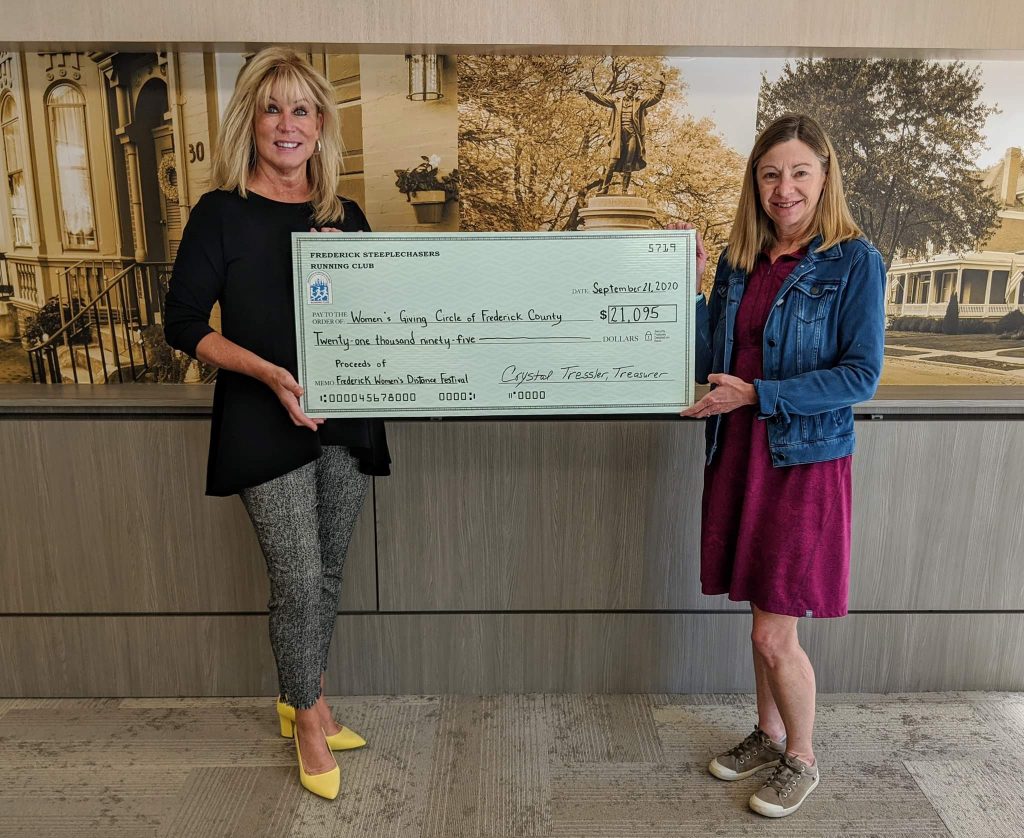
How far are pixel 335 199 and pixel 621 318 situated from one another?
2.38 ft

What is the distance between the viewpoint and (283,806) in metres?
1.84

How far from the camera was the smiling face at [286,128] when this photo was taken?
1623 millimetres

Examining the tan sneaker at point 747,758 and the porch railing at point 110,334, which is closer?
the tan sneaker at point 747,758

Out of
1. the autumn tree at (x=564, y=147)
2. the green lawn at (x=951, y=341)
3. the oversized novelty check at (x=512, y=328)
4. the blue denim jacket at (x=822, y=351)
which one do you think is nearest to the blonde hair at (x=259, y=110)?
the oversized novelty check at (x=512, y=328)

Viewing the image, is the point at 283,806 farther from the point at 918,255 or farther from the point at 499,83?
the point at 918,255

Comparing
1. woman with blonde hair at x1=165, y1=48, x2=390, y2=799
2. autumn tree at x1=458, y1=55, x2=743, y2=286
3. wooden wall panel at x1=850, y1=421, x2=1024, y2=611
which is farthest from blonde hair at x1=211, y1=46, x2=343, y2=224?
wooden wall panel at x1=850, y1=421, x2=1024, y2=611

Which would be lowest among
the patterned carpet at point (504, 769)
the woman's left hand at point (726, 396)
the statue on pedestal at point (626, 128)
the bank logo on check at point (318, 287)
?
the patterned carpet at point (504, 769)

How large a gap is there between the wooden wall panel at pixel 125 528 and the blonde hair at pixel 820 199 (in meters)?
1.31

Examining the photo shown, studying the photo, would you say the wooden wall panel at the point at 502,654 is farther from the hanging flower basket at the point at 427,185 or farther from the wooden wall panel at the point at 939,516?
the hanging flower basket at the point at 427,185

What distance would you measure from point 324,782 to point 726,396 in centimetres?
135

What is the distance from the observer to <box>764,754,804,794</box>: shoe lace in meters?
1.82

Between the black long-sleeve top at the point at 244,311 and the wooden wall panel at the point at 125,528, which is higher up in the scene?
the black long-sleeve top at the point at 244,311

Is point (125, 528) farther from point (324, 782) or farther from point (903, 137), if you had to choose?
point (903, 137)

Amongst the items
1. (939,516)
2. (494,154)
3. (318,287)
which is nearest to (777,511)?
(939,516)
